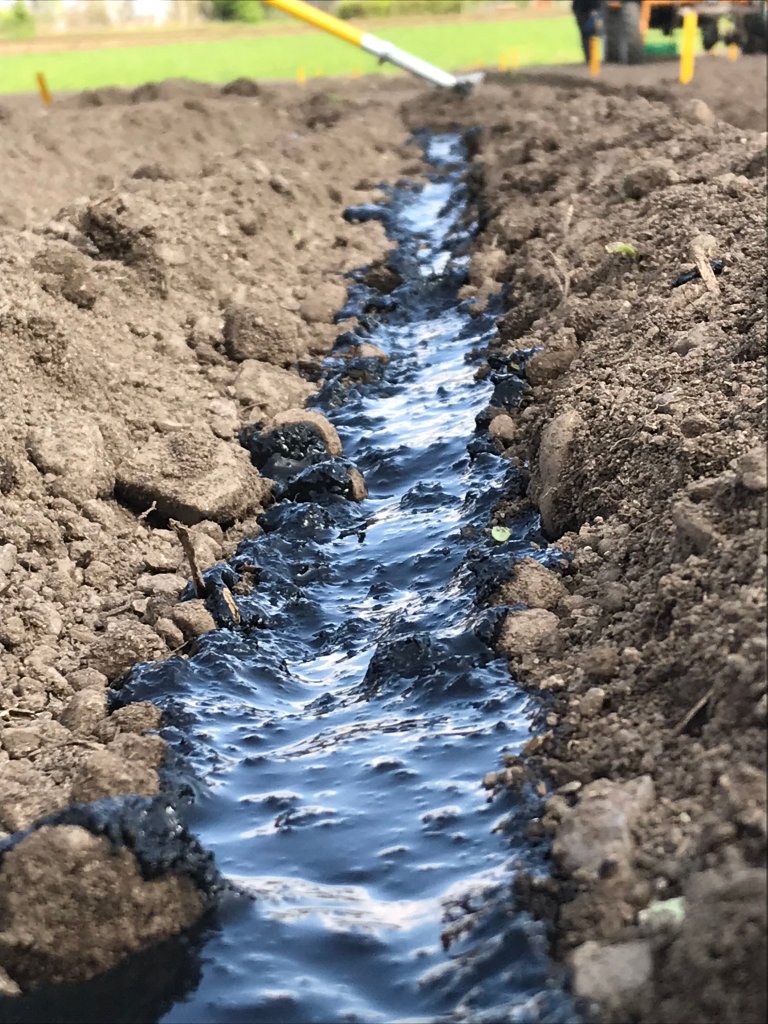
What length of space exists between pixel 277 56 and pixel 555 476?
25.2m

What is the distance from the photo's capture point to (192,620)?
5055mm

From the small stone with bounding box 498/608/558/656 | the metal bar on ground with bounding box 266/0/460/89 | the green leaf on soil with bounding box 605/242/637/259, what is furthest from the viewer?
the metal bar on ground with bounding box 266/0/460/89

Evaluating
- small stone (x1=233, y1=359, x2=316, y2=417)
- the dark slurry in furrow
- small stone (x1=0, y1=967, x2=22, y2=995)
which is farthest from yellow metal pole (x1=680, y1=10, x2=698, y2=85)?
small stone (x1=0, y1=967, x2=22, y2=995)

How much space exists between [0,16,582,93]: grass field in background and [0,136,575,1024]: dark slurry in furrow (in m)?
19.3

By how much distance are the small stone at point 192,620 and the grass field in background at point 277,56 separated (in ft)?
65.8

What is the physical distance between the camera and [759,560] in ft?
12.7

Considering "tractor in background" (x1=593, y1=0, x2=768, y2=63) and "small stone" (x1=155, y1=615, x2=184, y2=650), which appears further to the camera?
"tractor in background" (x1=593, y1=0, x2=768, y2=63)

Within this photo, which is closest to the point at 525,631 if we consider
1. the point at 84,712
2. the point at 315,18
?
the point at 84,712

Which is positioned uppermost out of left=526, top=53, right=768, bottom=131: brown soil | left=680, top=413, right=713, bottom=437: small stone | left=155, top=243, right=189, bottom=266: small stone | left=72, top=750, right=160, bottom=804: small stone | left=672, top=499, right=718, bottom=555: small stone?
left=526, top=53, right=768, bottom=131: brown soil

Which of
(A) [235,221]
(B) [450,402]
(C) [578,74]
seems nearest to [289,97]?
(C) [578,74]

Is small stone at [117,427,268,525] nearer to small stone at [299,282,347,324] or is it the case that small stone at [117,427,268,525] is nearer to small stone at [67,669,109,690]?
small stone at [67,669,109,690]

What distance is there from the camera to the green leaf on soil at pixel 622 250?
298 inches

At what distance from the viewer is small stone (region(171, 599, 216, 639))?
5.05 m

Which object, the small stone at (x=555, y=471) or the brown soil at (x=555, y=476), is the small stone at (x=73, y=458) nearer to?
the brown soil at (x=555, y=476)
